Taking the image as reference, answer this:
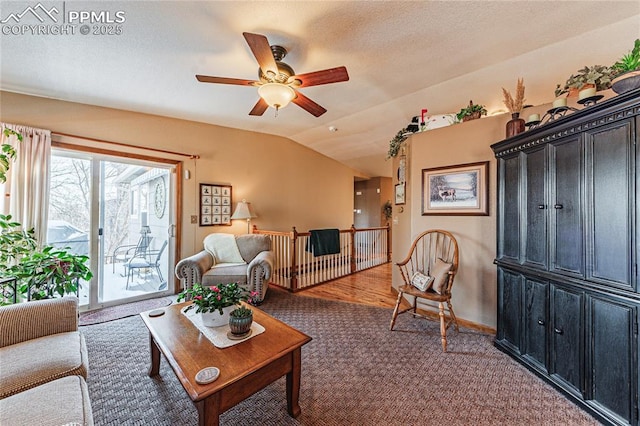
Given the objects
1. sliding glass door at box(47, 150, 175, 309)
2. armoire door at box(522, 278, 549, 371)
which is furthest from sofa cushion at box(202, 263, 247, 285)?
armoire door at box(522, 278, 549, 371)

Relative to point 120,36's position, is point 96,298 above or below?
below

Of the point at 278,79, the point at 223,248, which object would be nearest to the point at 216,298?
the point at 278,79

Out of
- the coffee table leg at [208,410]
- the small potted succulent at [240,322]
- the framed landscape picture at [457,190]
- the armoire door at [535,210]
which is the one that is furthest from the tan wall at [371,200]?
the coffee table leg at [208,410]

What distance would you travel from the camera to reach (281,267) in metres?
4.37

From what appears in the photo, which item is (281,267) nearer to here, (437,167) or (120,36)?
(437,167)

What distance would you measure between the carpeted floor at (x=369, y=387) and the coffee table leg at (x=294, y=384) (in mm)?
51

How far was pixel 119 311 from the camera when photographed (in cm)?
319

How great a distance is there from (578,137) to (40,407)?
3.21 meters

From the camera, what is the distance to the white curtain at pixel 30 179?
2.71 m

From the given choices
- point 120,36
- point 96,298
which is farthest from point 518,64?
point 96,298

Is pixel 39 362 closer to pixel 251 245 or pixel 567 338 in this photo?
pixel 251 245

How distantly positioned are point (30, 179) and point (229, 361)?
3345mm

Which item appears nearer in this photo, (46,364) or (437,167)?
(46,364)

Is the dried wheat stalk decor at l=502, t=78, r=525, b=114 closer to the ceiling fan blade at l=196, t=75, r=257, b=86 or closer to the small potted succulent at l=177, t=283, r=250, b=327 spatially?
the ceiling fan blade at l=196, t=75, r=257, b=86
